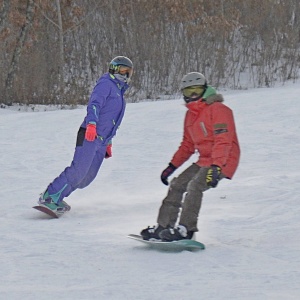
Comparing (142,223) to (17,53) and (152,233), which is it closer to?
(152,233)

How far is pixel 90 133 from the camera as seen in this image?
22.9ft

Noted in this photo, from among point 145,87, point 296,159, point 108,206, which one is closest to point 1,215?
point 108,206

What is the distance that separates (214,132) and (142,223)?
158 cm

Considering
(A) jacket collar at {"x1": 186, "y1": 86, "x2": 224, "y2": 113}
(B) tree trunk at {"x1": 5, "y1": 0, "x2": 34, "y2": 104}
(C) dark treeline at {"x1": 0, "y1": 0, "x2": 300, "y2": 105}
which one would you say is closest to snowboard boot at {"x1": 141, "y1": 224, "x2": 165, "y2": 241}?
(A) jacket collar at {"x1": 186, "y1": 86, "x2": 224, "y2": 113}

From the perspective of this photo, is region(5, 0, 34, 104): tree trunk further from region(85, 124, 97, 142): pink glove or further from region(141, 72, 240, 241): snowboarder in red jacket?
region(141, 72, 240, 241): snowboarder in red jacket

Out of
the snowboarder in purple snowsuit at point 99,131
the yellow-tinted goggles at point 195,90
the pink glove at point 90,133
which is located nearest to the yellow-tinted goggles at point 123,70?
the snowboarder in purple snowsuit at point 99,131

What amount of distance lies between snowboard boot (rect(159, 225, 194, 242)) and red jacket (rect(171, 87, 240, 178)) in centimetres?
53

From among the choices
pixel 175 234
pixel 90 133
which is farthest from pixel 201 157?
pixel 90 133

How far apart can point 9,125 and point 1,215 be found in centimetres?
639

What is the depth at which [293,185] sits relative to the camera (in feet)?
26.9

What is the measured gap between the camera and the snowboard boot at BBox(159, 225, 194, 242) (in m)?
5.55

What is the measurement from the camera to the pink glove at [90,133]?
6.98 metres

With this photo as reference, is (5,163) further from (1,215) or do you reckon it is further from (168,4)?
(168,4)

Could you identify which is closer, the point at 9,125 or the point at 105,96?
the point at 105,96
